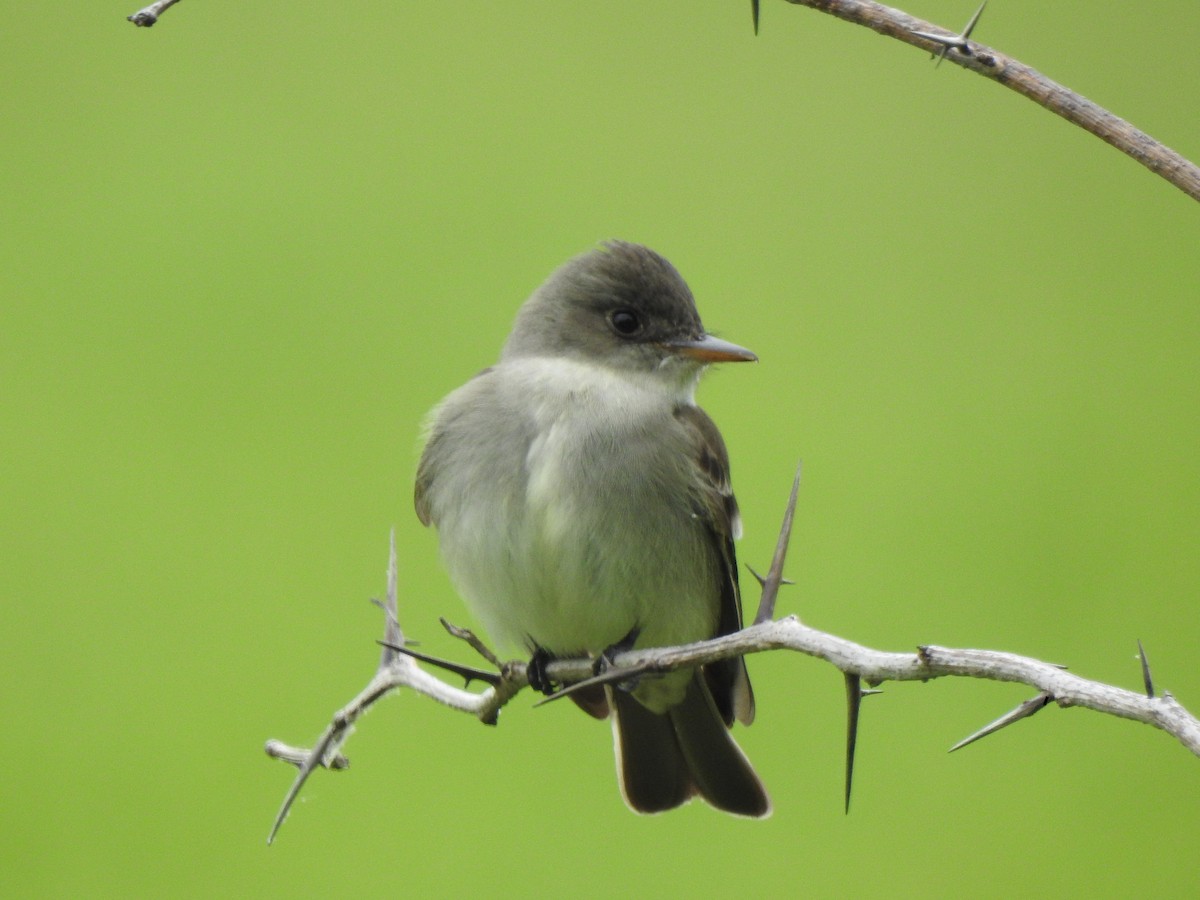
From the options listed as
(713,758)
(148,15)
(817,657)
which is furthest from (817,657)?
(713,758)

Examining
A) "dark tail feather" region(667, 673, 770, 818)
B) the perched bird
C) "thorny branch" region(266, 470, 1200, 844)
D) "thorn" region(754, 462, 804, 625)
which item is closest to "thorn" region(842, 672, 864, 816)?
"thorny branch" region(266, 470, 1200, 844)

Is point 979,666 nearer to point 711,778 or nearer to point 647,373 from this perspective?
point 647,373

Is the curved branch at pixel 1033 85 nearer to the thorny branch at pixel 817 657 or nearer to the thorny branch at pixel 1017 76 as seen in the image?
the thorny branch at pixel 1017 76

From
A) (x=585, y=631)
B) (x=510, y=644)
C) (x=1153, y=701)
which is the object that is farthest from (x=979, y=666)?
(x=510, y=644)

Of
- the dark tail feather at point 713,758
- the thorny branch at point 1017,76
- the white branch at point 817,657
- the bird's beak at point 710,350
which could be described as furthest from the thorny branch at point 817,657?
the dark tail feather at point 713,758

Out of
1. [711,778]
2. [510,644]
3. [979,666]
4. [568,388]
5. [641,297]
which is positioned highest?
[641,297]
